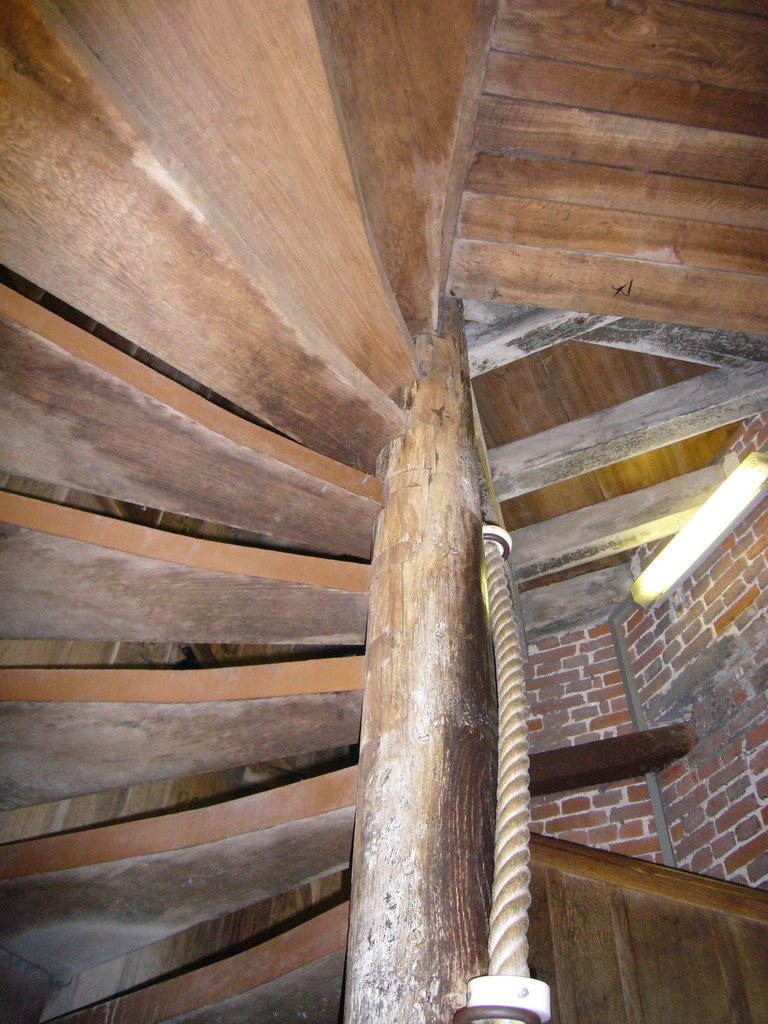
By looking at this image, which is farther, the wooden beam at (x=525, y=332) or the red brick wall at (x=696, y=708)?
the red brick wall at (x=696, y=708)

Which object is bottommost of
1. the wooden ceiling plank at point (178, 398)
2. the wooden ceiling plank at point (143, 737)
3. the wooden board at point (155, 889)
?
the wooden board at point (155, 889)

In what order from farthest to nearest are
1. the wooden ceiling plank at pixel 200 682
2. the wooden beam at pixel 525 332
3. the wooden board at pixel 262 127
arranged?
the wooden beam at pixel 525 332 < the wooden ceiling plank at pixel 200 682 < the wooden board at pixel 262 127

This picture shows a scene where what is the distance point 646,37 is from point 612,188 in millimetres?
392

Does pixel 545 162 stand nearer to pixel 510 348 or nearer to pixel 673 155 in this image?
pixel 673 155

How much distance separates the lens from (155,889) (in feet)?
6.57

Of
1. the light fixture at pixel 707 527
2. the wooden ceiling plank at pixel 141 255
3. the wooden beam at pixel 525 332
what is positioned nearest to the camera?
the wooden ceiling plank at pixel 141 255

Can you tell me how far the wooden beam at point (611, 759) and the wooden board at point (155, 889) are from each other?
2.80 metres

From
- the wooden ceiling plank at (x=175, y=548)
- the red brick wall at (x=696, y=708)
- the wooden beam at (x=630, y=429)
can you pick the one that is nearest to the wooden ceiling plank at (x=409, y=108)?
the wooden ceiling plank at (x=175, y=548)

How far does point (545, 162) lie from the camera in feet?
6.75

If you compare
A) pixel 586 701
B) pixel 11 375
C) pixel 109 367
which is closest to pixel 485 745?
pixel 109 367

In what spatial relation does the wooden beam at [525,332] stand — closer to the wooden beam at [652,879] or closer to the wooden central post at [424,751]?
the wooden central post at [424,751]

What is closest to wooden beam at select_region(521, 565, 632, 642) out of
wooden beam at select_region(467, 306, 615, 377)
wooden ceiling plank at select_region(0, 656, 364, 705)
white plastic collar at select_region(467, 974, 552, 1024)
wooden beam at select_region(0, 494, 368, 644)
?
wooden beam at select_region(467, 306, 615, 377)

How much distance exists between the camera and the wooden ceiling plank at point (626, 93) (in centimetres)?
185

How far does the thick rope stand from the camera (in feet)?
3.64
